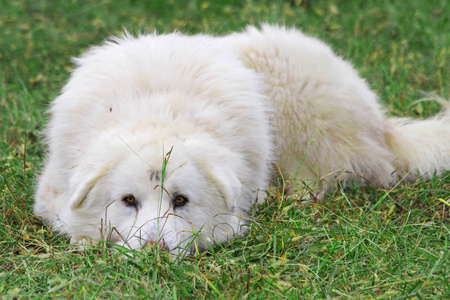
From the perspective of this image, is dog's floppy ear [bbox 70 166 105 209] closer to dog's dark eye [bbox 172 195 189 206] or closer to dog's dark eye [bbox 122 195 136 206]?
dog's dark eye [bbox 122 195 136 206]

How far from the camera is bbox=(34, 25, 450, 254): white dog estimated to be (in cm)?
328

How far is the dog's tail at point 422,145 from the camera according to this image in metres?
4.49

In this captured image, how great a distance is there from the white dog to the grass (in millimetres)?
172

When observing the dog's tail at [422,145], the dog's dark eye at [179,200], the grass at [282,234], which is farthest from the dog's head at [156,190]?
the dog's tail at [422,145]

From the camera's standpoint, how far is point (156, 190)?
324 cm

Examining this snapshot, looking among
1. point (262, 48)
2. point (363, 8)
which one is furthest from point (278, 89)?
point (363, 8)

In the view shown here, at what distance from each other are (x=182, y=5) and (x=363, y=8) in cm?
237

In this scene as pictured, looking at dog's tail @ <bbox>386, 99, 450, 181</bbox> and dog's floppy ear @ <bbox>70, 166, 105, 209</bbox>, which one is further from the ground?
dog's floppy ear @ <bbox>70, 166, 105, 209</bbox>

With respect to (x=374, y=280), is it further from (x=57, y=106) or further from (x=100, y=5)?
(x=100, y=5)

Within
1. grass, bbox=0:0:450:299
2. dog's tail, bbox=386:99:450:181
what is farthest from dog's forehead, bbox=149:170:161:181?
dog's tail, bbox=386:99:450:181

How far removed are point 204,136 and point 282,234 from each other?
0.74 meters

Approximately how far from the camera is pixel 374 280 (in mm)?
2984

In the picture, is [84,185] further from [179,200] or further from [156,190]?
[179,200]

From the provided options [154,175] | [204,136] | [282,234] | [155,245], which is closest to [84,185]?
[154,175]
